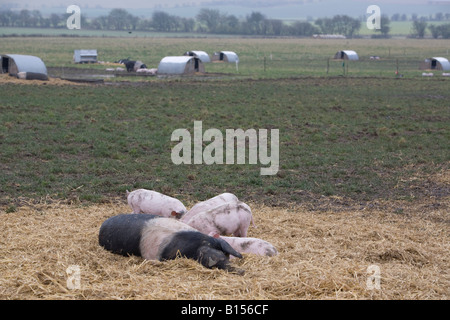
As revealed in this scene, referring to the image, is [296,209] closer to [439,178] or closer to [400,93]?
[439,178]

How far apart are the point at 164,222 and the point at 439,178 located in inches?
264

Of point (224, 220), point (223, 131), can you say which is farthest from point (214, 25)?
point (224, 220)

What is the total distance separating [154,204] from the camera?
7.91 meters

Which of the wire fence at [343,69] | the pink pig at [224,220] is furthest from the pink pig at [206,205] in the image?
the wire fence at [343,69]

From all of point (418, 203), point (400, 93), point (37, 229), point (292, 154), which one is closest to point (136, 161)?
point (292, 154)

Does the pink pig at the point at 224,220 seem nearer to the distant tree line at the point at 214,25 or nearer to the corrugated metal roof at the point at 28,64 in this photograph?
the corrugated metal roof at the point at 28,64

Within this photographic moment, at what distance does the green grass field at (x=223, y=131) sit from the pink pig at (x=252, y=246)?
9.70 ft

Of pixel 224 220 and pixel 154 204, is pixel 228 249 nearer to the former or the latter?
pixel 224 220

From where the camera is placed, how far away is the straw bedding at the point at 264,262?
5.14 m

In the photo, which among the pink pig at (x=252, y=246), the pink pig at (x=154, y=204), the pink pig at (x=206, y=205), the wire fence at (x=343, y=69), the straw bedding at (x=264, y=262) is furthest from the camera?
the wire fence at (x=343, y=69)

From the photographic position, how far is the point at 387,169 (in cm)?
1191

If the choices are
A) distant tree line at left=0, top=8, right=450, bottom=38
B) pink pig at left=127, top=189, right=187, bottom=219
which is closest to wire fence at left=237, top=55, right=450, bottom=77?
pink pig at left=127, top=189, right=187, bottom=219

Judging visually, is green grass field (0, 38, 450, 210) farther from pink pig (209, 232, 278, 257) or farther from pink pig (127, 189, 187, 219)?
pink pig (209, 232, 278, 257)

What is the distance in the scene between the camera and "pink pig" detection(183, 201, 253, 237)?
280 inches
